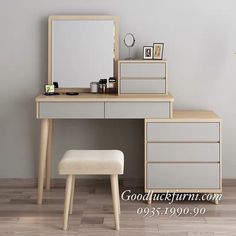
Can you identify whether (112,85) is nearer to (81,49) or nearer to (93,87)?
(93,87)

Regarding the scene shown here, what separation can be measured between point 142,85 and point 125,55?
1.50 ft

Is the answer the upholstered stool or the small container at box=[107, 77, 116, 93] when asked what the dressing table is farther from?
the upholstered stool

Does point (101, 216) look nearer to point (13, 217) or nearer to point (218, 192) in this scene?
point (13, 217)

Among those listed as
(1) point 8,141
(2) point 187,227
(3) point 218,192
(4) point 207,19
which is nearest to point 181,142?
(3) point 218,192

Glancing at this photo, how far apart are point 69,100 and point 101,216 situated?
884 mm

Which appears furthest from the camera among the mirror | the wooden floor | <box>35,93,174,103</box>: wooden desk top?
the mirror

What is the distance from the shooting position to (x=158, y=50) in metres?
4.77

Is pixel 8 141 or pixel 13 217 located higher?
pixel 8 141

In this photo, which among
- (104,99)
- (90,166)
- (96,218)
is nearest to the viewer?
(90,166)

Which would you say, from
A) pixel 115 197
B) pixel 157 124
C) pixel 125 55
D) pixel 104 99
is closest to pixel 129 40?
pixel 125 55

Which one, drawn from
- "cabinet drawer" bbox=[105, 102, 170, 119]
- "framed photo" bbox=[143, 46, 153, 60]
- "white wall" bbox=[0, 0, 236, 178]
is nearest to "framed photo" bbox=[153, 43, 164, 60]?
"framed photo" bbox=[143, 46, 153, 60]

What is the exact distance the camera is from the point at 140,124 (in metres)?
5.02

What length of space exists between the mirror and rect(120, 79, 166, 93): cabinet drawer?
338mm

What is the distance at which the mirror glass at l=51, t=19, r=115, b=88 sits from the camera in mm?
4859
